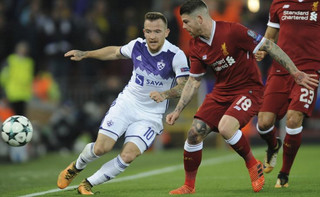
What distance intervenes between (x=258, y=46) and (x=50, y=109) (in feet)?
40.6

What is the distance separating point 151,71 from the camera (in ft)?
30.0

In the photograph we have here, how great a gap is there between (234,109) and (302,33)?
149 cm

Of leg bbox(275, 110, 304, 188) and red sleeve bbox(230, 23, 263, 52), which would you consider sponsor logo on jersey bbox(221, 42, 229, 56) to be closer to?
red sleeve bbox(230, 23, 263, 52)

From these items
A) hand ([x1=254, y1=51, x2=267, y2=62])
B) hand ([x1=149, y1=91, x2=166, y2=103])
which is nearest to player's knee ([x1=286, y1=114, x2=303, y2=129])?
hand ([x1=254, y1=51, x2=267, y2=62])

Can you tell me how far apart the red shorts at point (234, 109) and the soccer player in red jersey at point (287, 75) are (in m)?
0.55

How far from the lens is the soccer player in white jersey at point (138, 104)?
29.1ft

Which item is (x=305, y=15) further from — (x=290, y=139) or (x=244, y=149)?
(x=244, y=149)

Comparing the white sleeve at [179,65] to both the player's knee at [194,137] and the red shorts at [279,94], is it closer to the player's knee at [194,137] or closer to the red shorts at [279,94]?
the player's knee at [194,137]

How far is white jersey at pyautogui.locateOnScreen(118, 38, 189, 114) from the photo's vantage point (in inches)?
358

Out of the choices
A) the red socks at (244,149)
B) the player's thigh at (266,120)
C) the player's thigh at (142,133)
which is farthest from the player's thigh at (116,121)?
the player's thigh at (266,120)

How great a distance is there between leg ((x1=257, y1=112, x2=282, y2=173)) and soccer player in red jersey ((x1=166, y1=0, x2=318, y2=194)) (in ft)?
2.49

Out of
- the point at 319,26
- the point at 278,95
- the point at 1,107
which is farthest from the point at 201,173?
the point at 1,107

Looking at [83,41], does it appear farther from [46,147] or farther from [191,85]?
[191,85]

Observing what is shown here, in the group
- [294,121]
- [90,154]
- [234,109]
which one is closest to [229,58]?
[234,109]
